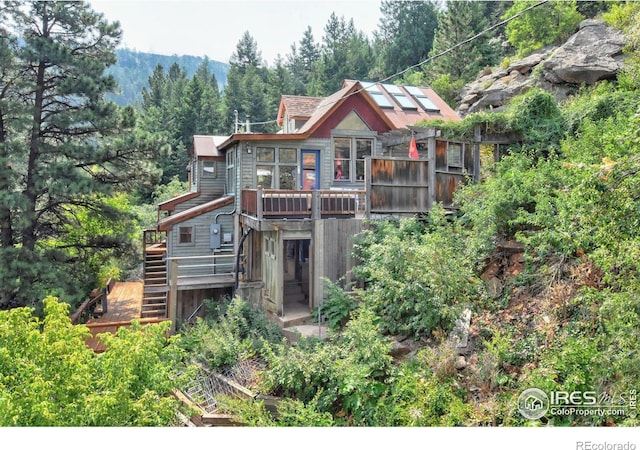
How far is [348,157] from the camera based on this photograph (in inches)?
518

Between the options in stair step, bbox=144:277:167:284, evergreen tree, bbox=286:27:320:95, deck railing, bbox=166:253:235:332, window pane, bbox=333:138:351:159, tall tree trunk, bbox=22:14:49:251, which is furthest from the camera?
evergreen tree, bbox=286:27:320:95

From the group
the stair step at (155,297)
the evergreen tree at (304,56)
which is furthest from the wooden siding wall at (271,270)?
the evergreen tree at (304,56)

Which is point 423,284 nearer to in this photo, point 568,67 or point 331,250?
point 331,250

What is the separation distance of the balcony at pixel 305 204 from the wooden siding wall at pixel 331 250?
40 centimetres

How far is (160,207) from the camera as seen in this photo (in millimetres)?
14898

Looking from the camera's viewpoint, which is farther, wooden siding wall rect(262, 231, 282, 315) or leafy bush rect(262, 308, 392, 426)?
→ wooden siding wall rect(262, 231, 282, 315)

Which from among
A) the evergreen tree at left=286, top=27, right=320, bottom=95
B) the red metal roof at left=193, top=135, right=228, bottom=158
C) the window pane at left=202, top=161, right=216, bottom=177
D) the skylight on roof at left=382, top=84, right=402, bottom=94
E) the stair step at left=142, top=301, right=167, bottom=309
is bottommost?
the stair step at left=142, top=301, right=167, bottom=309

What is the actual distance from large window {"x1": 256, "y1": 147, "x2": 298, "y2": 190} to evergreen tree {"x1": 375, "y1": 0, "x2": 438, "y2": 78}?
25.5 meters

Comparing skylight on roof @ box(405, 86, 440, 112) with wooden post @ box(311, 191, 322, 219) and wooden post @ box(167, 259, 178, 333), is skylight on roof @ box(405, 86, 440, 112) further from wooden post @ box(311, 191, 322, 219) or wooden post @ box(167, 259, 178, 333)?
wooden post @ box(167, 259, 178, 333)

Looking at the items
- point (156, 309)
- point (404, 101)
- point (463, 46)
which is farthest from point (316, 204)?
point (463, 46)

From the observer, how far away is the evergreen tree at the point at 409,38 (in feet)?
115

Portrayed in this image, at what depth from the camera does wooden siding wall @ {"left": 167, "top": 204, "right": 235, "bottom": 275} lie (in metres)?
13.7

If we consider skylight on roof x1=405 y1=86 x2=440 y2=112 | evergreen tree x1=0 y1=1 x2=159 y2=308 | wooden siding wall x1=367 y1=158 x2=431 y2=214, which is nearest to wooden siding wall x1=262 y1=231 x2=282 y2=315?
wooden siding wall x1=367 y1=158 x2=431 y2=214

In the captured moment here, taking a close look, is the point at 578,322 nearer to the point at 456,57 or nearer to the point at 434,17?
the point at 456,57
